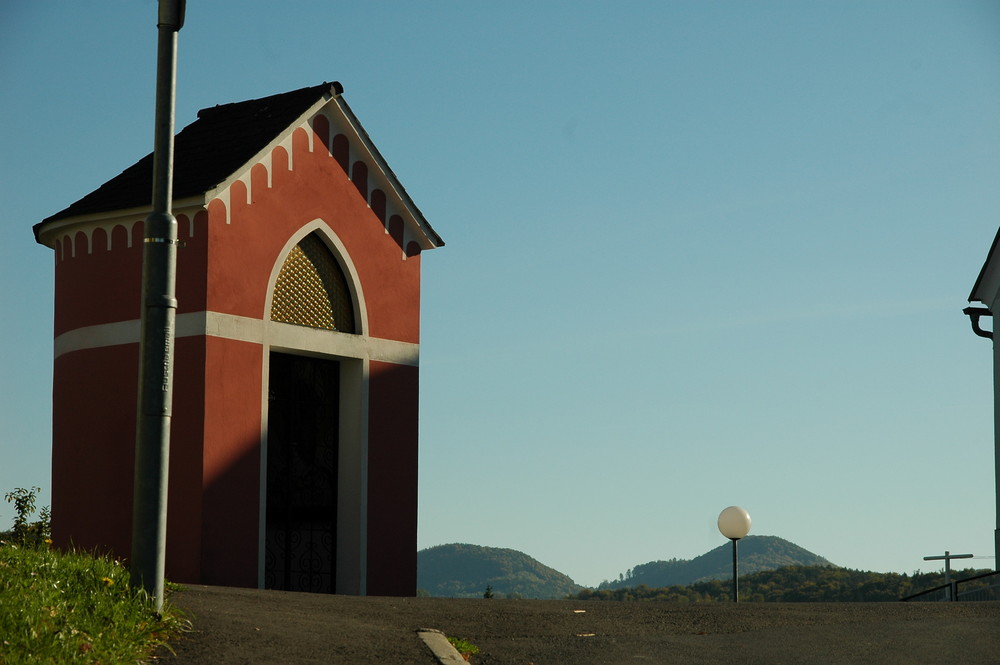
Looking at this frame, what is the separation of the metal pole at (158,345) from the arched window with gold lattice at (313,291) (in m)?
6.11

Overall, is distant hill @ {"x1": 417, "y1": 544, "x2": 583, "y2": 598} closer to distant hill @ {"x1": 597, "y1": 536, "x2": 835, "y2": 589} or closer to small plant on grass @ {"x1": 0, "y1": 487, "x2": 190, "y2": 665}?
distant hill @ {"x1": 597, "y1": 536, "x2": 835, "y2": 589}

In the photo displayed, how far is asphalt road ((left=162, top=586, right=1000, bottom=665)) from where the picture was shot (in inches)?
375

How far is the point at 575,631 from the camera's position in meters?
11.2

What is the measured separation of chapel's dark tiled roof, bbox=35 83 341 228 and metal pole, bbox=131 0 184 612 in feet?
17.1

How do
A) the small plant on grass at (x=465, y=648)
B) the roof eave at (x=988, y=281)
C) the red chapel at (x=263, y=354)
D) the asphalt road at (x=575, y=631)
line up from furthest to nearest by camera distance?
the roof eave at (x=988, y=281)
the red chapel at (x=263, y=354)
the small plant on grass at (x=465, y=648)
the asphalt road at (x=575, y=631)

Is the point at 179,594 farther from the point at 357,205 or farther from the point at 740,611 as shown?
the point at 357,205

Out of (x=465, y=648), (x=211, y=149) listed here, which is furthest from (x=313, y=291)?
(x=465, y=648)

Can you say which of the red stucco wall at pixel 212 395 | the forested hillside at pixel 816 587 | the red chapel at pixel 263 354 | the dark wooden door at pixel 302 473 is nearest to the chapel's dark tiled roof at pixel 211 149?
the red chapel at pixel 263 354

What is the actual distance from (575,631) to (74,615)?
176 inches

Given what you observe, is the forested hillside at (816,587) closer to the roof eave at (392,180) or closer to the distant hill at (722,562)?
the roof eave at (392,180)

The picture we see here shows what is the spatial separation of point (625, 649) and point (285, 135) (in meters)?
8.87

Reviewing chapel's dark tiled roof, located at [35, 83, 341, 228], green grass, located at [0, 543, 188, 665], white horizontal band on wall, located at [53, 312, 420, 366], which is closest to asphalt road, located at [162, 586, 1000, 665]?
green grass, located at [0, 543, 188, 665]

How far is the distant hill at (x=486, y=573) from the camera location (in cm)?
8775

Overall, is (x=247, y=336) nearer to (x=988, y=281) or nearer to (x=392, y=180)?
(x=392, y=180)
